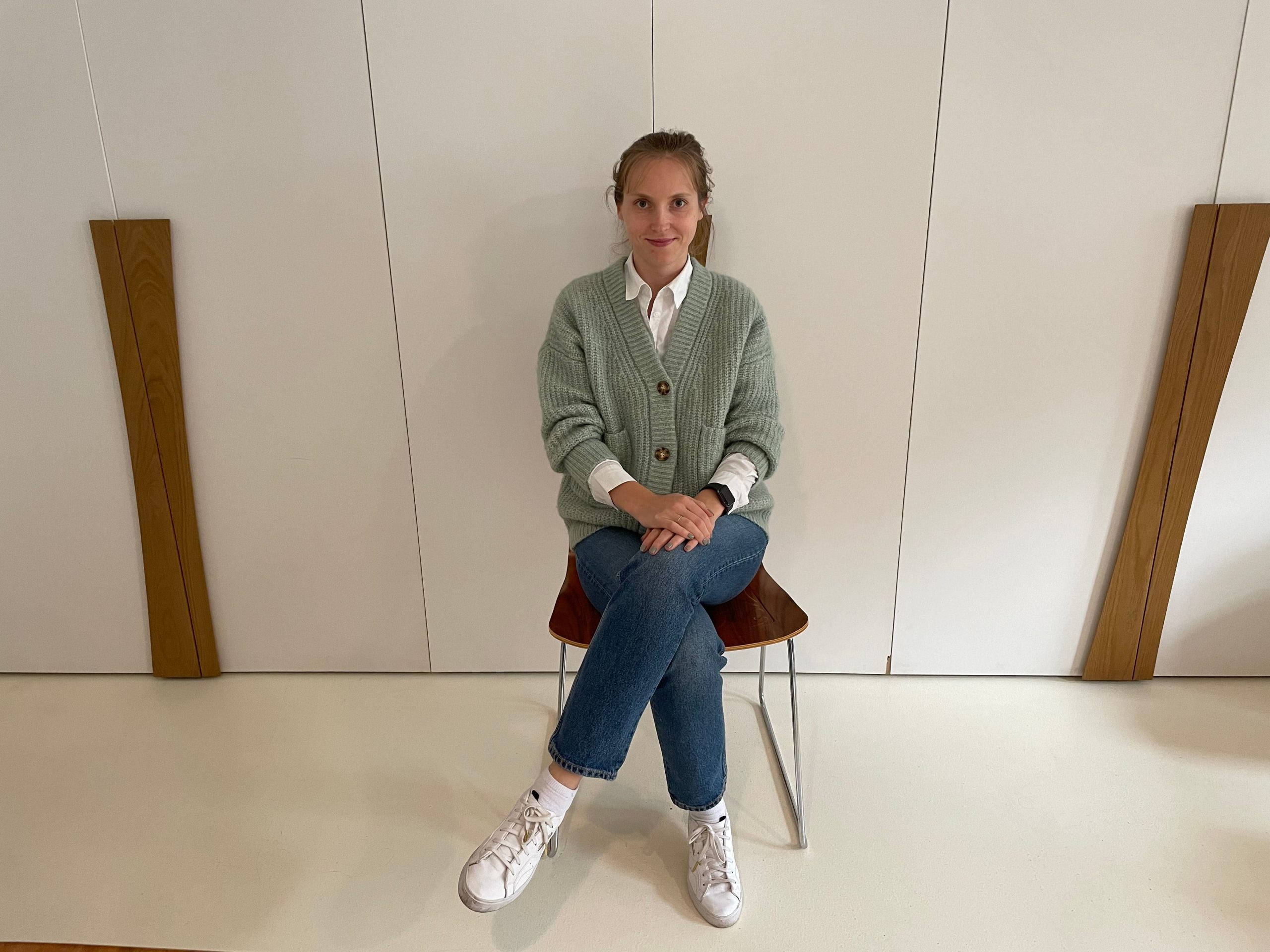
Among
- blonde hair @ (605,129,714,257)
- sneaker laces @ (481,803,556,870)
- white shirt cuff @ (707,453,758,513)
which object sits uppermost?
blonde hair @ (605,129,714,257)

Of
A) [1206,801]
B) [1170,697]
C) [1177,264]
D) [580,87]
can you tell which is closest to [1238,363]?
[1177,264]

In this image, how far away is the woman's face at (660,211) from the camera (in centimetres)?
139

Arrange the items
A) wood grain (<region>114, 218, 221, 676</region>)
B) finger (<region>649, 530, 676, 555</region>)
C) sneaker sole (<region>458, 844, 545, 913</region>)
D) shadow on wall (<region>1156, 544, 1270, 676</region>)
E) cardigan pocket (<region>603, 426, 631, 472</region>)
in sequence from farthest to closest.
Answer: shadow on wall (<region>1156, 544, 1270, 676</region>)
wood grain (<region>114, 218, 221, 676</region>)
cardigan pocket (<region>603, 426, 631, 472</region>)
finger (<region>649, 530, 676, 555</region>)
sneaker sole (<region>458, 844, 545, 913</region>)

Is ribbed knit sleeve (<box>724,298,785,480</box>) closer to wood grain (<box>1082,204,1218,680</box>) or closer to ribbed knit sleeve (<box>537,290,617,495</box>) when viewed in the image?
ribbed knit sleeve (<box>537,290,617,495</box>)

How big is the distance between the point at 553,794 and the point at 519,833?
0.08 meters

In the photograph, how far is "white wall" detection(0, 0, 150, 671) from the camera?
166 centimetres

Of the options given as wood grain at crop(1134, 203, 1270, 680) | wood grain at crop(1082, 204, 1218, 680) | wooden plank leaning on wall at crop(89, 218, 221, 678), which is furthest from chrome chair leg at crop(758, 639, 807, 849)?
wooden plank leaning on wall at crop(89, 218, 221, 678)

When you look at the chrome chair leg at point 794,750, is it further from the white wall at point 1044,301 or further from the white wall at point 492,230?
the white wall at point 492,230

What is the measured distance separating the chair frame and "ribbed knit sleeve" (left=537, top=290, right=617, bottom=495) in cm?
34

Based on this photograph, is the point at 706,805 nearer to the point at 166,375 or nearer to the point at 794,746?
the point at 794,746

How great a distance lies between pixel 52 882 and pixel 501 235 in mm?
1524

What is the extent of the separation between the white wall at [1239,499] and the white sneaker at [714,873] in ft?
4.38

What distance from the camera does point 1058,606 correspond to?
1.96m

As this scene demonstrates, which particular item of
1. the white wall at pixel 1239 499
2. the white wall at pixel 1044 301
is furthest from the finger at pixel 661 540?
the white wall at pixel 1239 499
